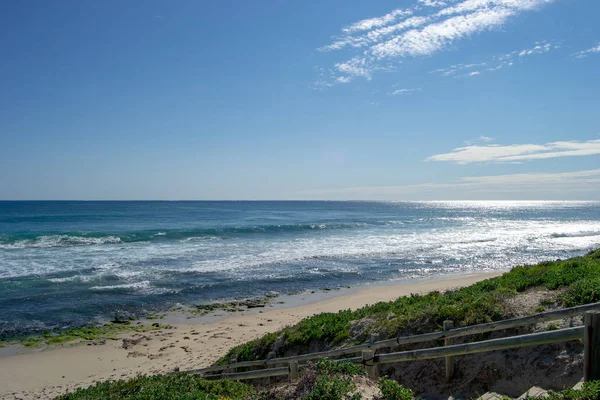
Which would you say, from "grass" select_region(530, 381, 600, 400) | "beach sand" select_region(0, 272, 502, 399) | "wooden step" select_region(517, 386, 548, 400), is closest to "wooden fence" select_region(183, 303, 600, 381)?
"grass" select_region(530, 381, 600, 400)

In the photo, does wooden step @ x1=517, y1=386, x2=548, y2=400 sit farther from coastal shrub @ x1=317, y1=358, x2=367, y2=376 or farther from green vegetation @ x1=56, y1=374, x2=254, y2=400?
green vegetation @ x1=56, y1=374, x2=254, y2=400

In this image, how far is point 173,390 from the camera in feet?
23.2

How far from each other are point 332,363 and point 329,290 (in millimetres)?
17755

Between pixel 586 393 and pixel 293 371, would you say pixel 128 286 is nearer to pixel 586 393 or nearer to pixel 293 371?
pixel 293 371

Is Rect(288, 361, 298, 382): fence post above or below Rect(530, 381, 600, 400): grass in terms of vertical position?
below

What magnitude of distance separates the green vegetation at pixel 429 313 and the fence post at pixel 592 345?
427cm

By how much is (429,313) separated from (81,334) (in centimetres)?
1455

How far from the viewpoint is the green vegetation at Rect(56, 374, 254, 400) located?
6.77 meters

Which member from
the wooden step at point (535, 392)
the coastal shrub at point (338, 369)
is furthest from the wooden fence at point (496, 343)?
the wooden step at point (535, 392)

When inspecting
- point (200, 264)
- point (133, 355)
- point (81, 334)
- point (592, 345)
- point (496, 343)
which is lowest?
point (133, 355)

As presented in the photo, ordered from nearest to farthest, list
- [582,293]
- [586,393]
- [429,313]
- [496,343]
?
[586,393] → [496,343] → [582,293] → [429,313]

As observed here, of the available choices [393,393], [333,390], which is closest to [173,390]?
[333,390]

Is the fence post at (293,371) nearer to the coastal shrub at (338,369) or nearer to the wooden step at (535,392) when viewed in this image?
the coastal shrub at (338,369)

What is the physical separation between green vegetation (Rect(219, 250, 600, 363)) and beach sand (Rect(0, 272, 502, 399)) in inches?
127
